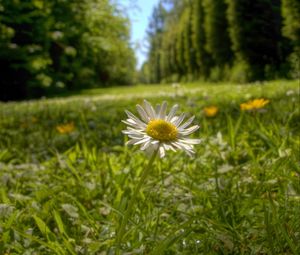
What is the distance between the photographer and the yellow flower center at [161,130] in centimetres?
97

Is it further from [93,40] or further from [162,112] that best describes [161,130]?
[93,40]

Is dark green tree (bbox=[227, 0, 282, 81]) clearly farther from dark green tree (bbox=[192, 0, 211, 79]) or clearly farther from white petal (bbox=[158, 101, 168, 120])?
white petal (bbox=[158, 101, 168, 120])

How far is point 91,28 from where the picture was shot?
2305cm

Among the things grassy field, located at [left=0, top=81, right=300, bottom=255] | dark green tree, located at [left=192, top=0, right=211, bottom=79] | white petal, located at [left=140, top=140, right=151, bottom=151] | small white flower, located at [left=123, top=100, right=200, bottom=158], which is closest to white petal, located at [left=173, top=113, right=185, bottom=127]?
small white flower, located at [left=123, top=100, right=200, bottom=158]

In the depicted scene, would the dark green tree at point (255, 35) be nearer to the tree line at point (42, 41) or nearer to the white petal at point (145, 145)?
the tree line at point (42, 41)

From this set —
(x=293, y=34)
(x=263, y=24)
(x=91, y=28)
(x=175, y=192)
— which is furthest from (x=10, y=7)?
(x=175, y=192)

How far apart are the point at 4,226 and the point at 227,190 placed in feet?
2.57

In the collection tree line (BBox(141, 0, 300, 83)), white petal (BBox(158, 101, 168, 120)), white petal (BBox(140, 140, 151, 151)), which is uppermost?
tree line (BBox(141, 0, 300, 83))

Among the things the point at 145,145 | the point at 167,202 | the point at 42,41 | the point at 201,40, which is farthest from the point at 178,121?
the point at 201,40

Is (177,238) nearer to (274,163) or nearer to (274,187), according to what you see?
(274,187)

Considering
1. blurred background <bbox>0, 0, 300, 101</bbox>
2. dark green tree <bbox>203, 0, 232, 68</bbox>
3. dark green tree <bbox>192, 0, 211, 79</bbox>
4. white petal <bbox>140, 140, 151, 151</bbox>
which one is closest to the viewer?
white petal <bbox>140, 140, 151, 151</bbox>

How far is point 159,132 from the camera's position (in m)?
→ 0.98

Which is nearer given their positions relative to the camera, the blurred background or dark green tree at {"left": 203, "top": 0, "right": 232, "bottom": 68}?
the blurred background

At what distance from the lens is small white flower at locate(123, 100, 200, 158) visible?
3.09 ft
